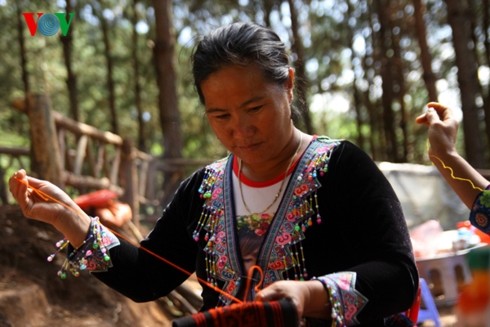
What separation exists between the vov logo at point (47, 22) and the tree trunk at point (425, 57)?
7.48 m

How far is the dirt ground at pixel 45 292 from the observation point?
12.3 feet

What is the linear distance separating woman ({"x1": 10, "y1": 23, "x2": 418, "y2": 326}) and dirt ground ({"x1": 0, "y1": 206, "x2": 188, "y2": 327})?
2.11 metres

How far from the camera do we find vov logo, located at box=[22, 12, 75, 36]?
2.17 m

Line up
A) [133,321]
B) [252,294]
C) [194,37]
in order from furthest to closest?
1. [133,321]
2. [194,37]
3. [252,294]

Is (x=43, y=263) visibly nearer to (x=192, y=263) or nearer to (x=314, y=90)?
(x=192, y=263)

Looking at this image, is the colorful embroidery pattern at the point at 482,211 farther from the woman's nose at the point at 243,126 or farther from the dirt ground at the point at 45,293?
the dirt ground at the point at 45,293

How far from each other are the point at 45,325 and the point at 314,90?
56.8ft

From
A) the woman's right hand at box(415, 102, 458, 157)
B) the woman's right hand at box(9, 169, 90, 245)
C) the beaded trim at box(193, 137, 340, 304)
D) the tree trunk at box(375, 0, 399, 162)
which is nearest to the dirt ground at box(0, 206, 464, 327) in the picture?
the woman's right hand at box(9, 169, 90, 245)

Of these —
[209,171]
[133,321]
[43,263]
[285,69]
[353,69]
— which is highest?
[353,69]

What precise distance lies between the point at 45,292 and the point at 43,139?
1348mm

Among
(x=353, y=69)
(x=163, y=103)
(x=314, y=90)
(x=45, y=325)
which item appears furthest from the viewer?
(x=314, y=90)

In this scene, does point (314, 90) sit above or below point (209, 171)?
above

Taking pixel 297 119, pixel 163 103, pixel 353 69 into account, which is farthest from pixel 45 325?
pixel 353 69

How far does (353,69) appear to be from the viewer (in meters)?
18.0
